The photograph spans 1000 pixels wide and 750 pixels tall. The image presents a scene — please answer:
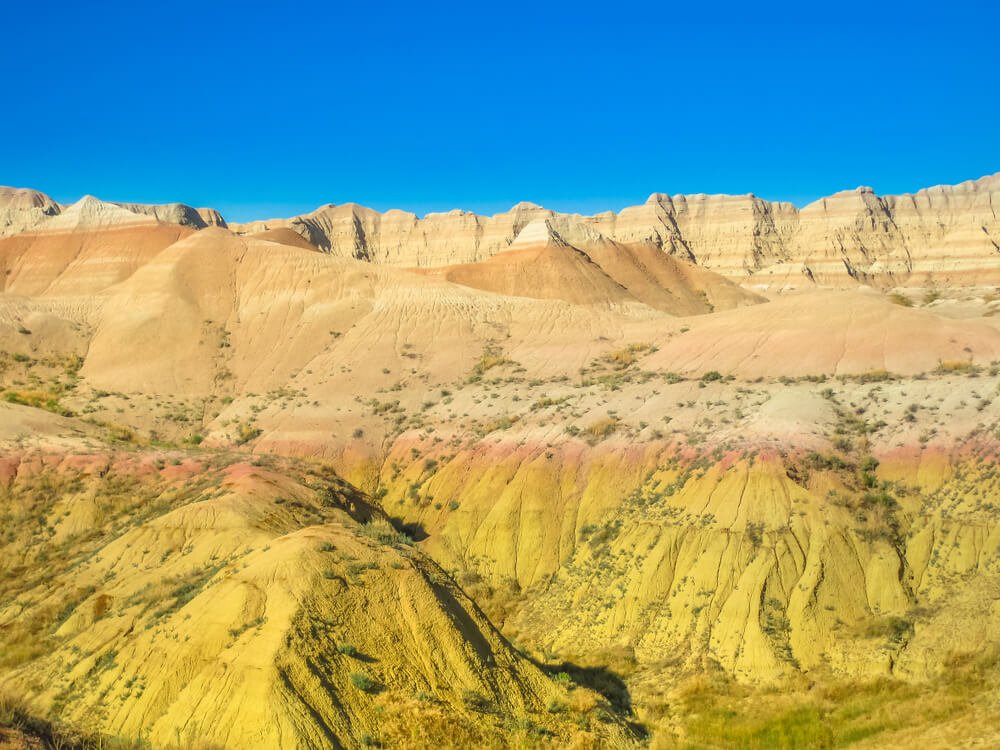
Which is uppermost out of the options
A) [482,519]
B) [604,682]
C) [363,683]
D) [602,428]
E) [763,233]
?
[763,233]

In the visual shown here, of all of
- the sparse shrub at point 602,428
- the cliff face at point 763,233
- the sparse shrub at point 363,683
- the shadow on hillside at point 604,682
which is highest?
the cliff face at point 763,233

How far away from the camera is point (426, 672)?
17281 mm

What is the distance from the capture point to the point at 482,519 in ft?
112

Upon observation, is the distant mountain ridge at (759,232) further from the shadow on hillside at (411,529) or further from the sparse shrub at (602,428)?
the shadow on hillside at (411,529)

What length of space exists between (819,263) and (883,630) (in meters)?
122

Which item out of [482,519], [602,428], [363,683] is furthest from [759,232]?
[363,683]

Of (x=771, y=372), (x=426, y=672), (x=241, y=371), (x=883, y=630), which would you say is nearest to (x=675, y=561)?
(x=883, y=630)

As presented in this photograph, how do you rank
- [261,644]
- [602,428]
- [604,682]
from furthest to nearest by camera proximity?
[602,428] → [604,682] → [261,644]

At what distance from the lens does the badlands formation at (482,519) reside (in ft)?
55.6

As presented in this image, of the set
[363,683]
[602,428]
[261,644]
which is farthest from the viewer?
[602,428]

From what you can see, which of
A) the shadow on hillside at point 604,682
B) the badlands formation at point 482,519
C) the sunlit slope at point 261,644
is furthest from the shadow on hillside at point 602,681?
the sunlit slope at point 261,644

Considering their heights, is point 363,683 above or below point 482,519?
below

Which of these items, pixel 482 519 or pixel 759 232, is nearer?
pixel 482 519

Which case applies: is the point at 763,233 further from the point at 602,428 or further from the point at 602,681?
the point at 602,681
